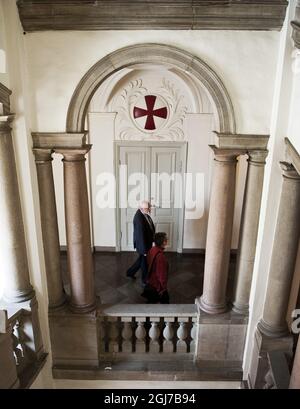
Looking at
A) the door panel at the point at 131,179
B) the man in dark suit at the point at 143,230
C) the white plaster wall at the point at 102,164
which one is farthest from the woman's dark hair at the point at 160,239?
the white plaster wall at the point at 102,164

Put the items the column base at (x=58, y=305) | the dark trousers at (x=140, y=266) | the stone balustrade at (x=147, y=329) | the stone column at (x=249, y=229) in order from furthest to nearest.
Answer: the dark trousers at (x=140, y=266), the stone balustrade at (x=147, y=329), the column base at (x=58, y=305), the stone column at (x=249, y=229)

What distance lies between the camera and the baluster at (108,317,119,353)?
4.91m

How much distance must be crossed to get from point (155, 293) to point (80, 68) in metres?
3.14

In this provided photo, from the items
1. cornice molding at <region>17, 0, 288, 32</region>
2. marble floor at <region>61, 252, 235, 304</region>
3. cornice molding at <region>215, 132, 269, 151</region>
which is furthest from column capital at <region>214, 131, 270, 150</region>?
marble floor at <region>61, 252, 235, 304</region>

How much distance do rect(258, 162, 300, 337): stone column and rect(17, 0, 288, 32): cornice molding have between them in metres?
1.43

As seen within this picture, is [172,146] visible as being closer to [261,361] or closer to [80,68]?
[80,68]

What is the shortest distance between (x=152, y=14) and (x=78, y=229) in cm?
234

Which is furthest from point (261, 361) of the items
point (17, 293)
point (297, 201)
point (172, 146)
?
point (172, 146)

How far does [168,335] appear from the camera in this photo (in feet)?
16.2

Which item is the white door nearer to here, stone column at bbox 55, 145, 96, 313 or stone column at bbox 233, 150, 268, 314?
stone column at bbox 55, 145, 96, 313

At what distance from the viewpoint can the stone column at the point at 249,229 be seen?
421cm

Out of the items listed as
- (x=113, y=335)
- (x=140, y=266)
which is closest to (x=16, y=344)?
(x=113, y=335)

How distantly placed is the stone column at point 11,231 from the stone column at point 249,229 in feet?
7.84

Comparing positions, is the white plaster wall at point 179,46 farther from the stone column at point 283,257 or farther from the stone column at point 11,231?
the stone column at point 283,257
